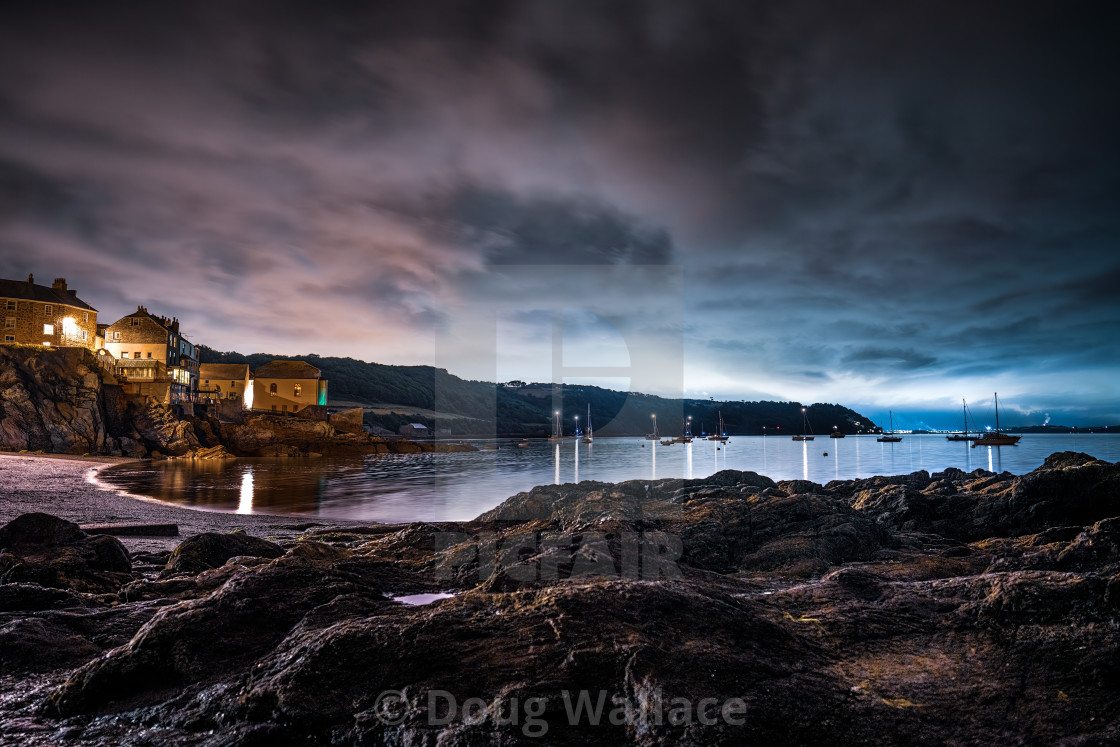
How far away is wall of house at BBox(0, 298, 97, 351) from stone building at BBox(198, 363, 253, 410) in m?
12.5

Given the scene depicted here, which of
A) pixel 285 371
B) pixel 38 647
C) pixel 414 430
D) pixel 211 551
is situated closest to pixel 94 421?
pixel 285 371

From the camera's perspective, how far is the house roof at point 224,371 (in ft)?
229

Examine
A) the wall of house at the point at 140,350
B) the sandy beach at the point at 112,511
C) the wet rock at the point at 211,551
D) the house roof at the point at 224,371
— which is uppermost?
the wall of house at the point at 140,350

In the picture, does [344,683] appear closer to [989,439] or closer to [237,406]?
[237,406]

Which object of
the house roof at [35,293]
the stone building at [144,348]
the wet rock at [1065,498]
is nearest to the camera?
the wet rock at [1065,498]

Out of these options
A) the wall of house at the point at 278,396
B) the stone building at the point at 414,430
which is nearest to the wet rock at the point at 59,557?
the wall of house at the point at 278,396

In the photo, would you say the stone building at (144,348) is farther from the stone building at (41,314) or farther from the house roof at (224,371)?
the house roof at (224,371)

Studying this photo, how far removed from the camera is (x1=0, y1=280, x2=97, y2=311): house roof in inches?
2206

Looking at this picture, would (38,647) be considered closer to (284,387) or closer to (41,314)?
(41,314)

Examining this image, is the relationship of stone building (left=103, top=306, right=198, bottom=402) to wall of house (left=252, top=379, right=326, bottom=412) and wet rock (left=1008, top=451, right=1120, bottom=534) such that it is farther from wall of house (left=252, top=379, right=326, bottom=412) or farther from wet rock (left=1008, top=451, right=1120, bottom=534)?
wet rock (left=1008, top=451, right=1120, bottom=534)

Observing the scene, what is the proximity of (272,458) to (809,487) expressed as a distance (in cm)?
5609

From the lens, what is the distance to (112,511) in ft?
58.6

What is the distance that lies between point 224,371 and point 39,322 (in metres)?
18.4

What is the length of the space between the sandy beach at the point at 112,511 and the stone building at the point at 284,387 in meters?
44.1
